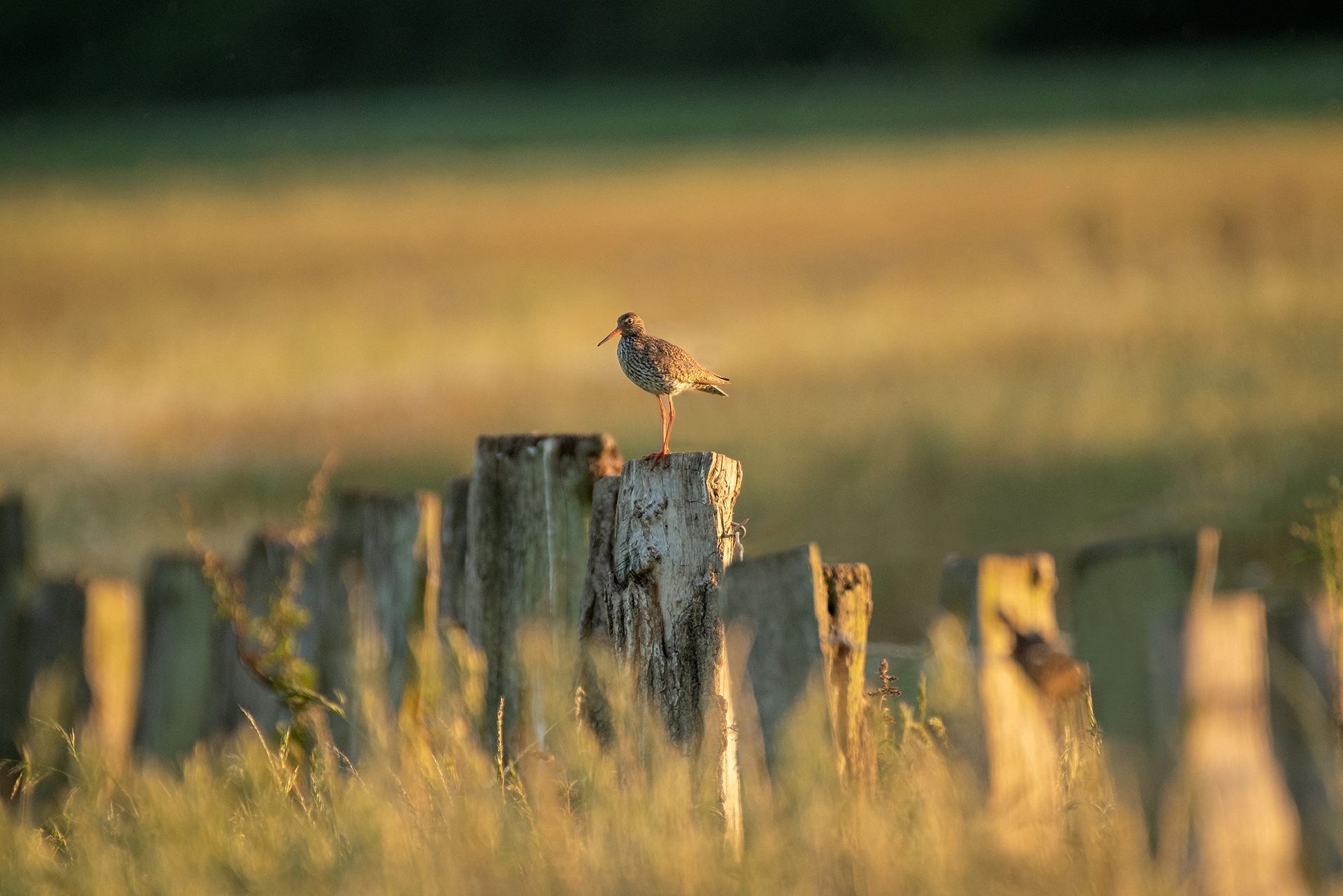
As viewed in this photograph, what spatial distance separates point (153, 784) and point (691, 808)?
4.31 feet

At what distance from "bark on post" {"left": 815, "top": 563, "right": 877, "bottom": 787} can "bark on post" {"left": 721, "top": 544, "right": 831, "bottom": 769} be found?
8 cm

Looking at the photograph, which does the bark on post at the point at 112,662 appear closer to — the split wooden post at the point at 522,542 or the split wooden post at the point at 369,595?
the split wooden post at the point at 369,595

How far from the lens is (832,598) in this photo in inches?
90.9

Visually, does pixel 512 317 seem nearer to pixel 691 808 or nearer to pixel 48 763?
pixel 48 763

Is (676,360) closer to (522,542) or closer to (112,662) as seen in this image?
(522,542)

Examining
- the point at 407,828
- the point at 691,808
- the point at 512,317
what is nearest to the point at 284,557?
the point at 407,828

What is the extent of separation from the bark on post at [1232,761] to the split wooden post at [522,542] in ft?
5.60

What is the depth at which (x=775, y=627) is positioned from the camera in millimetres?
2129

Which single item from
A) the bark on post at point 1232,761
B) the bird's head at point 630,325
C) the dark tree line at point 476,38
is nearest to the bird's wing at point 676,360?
the bird's head at point 630,325

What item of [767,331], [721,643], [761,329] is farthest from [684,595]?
[761,329]

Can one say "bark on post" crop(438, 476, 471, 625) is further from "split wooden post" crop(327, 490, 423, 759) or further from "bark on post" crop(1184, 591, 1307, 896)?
"bark on post" crop(1184, 591, 1307, 896)

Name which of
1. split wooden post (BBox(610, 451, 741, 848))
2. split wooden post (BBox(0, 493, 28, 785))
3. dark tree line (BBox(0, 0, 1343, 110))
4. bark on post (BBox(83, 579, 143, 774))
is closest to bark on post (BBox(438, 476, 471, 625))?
split wooden post (BBox(610, 451, 741, 848))

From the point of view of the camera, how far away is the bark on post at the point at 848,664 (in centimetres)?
224

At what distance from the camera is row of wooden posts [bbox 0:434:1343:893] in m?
1.67
